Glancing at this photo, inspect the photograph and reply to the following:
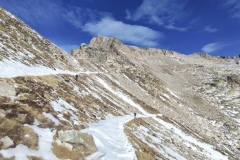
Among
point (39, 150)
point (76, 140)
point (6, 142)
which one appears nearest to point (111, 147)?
point (76, 140)

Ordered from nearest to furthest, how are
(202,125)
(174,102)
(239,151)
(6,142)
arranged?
(6,142)
(239,151)
(202,125)
(174,102)

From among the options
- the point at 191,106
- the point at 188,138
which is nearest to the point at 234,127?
the point at 191,106

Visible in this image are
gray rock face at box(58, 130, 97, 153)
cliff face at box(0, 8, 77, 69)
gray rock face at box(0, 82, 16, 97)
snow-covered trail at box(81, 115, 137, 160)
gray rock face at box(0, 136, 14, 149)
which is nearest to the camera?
gray rock face at box(0, 136, 14, 149)

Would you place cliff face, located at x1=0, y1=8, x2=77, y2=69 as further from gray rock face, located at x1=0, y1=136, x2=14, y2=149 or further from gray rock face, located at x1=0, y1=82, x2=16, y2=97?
gray rock face, located at x1=0, y1=136, x2=14, y2=149

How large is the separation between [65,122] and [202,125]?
74713 mm

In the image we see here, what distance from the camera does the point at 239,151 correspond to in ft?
234

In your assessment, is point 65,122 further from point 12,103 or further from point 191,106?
point 191,106

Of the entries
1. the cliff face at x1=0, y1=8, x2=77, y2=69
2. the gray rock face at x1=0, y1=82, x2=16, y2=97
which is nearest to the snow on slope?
the gray rock face at x1=0, y1=82, x2=16, y2=97

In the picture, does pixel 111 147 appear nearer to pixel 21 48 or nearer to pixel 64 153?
pixel 64 153

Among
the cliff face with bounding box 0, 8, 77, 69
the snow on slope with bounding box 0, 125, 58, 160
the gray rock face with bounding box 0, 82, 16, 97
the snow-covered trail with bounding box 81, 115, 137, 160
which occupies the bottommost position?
Answer: the snow on slope with bounding box 0, 125, 58, 160

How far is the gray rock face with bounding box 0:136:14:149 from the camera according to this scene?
51.3 ft

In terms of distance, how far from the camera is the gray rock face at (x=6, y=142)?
15647mm

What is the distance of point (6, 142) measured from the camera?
1594 cm

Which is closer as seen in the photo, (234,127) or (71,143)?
(71,143)
